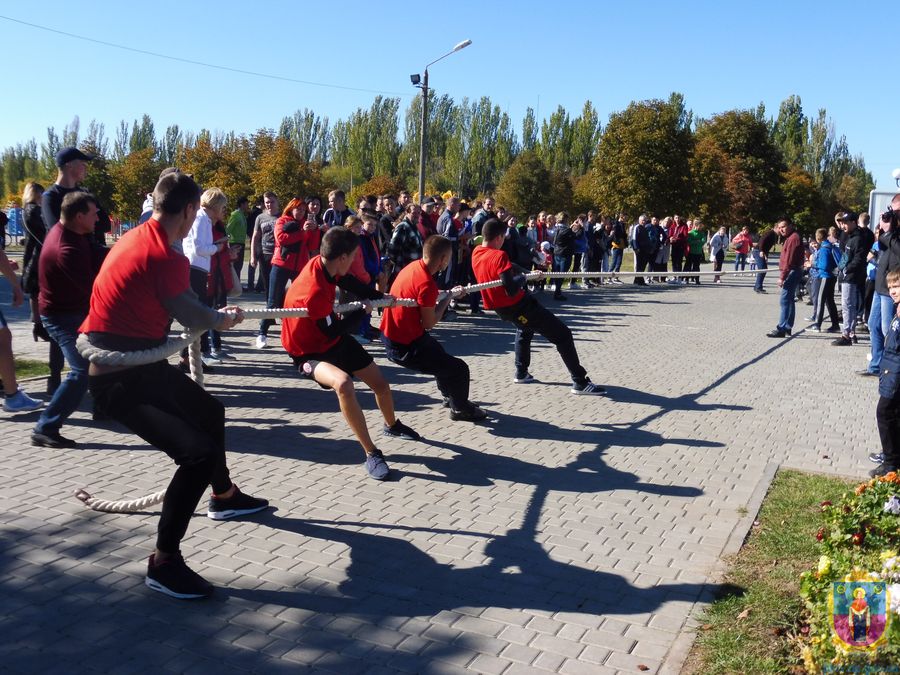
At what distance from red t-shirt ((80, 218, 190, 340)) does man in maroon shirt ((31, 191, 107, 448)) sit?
2646mm

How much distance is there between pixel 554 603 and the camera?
4.34 metres

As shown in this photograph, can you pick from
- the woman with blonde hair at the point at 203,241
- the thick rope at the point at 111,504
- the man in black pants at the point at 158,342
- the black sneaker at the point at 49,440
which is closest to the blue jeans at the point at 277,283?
the woman with blonde hair at the point at 203,241

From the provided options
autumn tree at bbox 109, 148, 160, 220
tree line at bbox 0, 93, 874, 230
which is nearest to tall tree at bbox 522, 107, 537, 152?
tree line at bbox 0, 93, 874, 230

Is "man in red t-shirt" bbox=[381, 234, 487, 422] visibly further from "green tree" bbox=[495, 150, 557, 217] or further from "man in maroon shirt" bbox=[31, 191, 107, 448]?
"green tree" bbox=[495, 150, 557, 217]

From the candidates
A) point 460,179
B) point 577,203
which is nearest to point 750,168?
point 577,203

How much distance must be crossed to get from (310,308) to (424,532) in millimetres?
1837

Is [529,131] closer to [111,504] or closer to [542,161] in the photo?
[542,161]

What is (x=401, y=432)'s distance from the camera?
7348mm

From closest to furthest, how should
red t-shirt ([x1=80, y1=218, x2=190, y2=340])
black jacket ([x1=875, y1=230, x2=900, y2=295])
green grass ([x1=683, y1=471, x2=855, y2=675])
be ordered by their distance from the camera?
green grass ([x1=683, y1=471, x2=855, y2=675]), red t-shirt ([x1=80, y1=218, x2=190, y2=340]), black jacket ([x1=875, y1=230, x2=900, y2=295])

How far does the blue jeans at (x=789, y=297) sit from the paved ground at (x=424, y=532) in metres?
5.17

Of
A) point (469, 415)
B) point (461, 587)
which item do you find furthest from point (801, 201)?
point (461, 587)

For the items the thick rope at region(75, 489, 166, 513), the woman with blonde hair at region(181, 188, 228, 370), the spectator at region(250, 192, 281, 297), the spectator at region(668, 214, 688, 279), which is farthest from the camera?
the spectator at region(668, 214, 688, 279)

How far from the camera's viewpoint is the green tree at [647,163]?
39.8 metres

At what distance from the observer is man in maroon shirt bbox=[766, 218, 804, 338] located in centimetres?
1479
